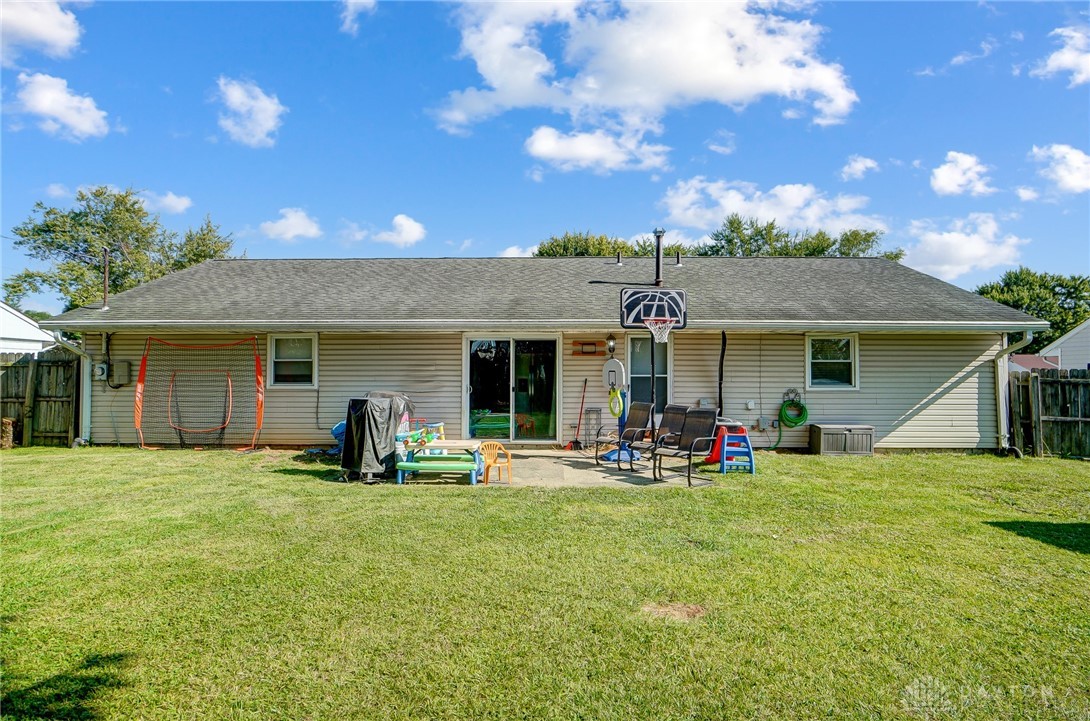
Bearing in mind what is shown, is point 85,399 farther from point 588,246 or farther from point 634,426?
point 588,246

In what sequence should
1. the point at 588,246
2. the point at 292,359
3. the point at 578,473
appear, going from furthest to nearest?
the point at 588,246
the point at 292,359
the point at 578,473

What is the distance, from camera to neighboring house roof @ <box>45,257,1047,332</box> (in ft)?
32.6

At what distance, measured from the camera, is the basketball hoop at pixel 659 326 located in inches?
353

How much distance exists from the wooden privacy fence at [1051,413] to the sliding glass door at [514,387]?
875cm

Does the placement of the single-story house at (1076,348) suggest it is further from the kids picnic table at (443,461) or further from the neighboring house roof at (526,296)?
the kids picnic table at (443,461)

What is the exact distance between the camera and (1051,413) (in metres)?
10.1

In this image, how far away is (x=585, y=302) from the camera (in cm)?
1095

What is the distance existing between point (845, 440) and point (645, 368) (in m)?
3.86

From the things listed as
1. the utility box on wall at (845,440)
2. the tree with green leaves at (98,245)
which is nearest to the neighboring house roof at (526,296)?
the utility box on wall at (845,440)

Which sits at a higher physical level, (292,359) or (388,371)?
(292,359)

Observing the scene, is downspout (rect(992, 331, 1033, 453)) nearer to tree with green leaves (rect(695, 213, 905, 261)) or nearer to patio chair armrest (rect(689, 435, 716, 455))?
patio chair armrest (rect(689, 435, 716, 455))

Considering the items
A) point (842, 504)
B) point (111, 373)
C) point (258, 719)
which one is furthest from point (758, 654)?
point (111, 373)

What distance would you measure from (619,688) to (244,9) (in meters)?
11.2

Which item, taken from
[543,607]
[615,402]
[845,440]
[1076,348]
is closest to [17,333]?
[615,402]
